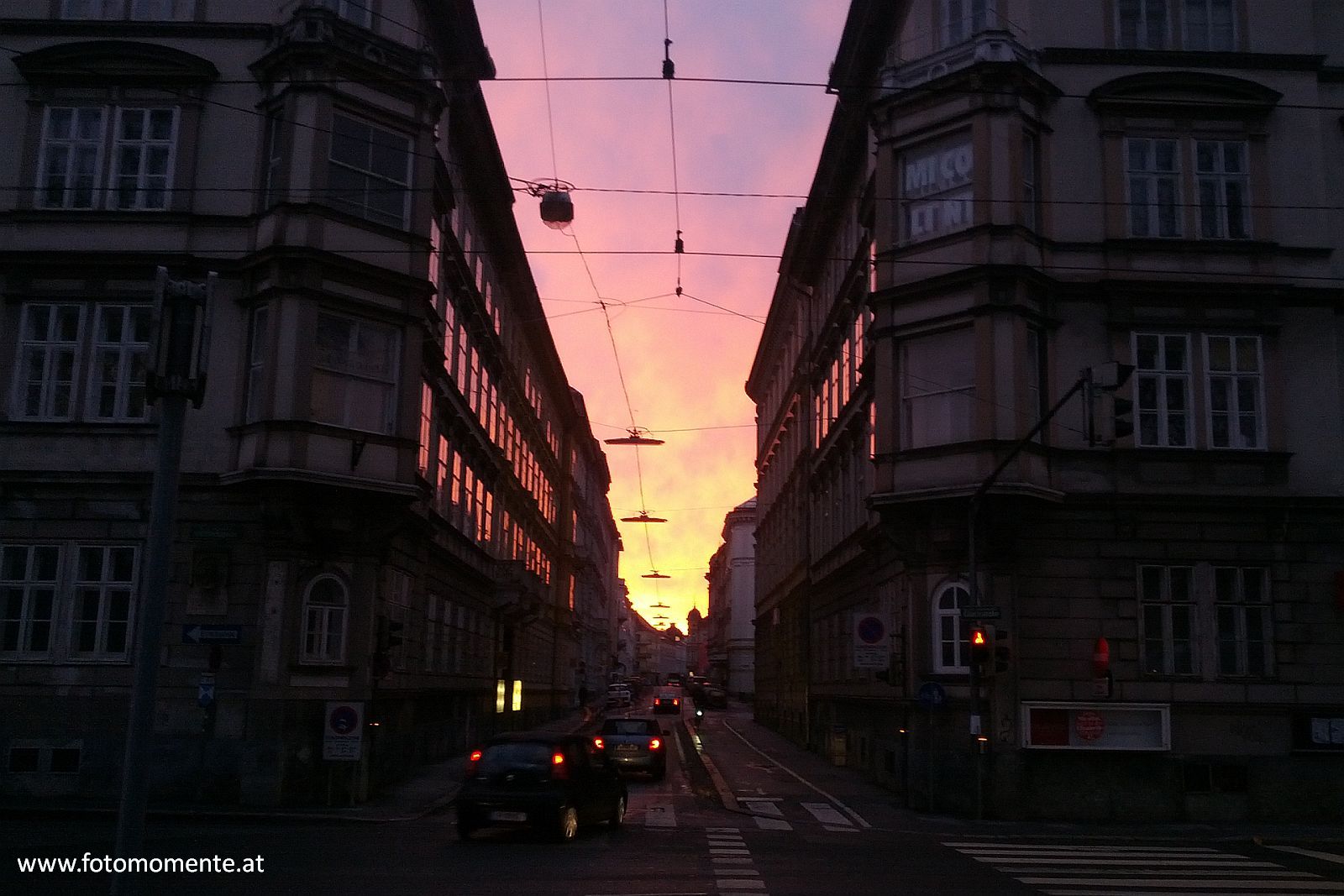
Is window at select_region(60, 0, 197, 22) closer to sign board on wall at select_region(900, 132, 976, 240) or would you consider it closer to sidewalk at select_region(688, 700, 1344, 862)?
sign board on wall at select_region(900, 132, 976, 240)

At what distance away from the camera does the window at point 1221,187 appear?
26.1 m

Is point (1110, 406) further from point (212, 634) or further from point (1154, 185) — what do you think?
point (212, 634)

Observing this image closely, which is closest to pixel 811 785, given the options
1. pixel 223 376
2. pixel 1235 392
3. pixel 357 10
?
pixel 1235 392

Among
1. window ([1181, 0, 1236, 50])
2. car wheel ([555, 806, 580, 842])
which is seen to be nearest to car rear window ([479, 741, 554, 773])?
car wheel ([555, 806, 580, 842])

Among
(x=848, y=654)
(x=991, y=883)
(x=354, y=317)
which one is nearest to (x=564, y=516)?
(x=848, y=654)

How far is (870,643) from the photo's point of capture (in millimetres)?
25016

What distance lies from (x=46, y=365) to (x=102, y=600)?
4.90 metres

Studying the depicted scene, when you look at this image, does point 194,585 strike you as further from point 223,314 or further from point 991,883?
point 991,883

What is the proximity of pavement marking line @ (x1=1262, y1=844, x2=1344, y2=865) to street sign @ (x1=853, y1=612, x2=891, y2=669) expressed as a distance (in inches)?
295

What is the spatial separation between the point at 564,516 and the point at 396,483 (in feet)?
154

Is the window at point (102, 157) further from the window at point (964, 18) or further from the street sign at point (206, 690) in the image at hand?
the window at point (964, 18)

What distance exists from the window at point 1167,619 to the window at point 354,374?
15.6 m

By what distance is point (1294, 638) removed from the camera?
2453cm

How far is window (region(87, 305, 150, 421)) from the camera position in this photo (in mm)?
25031
